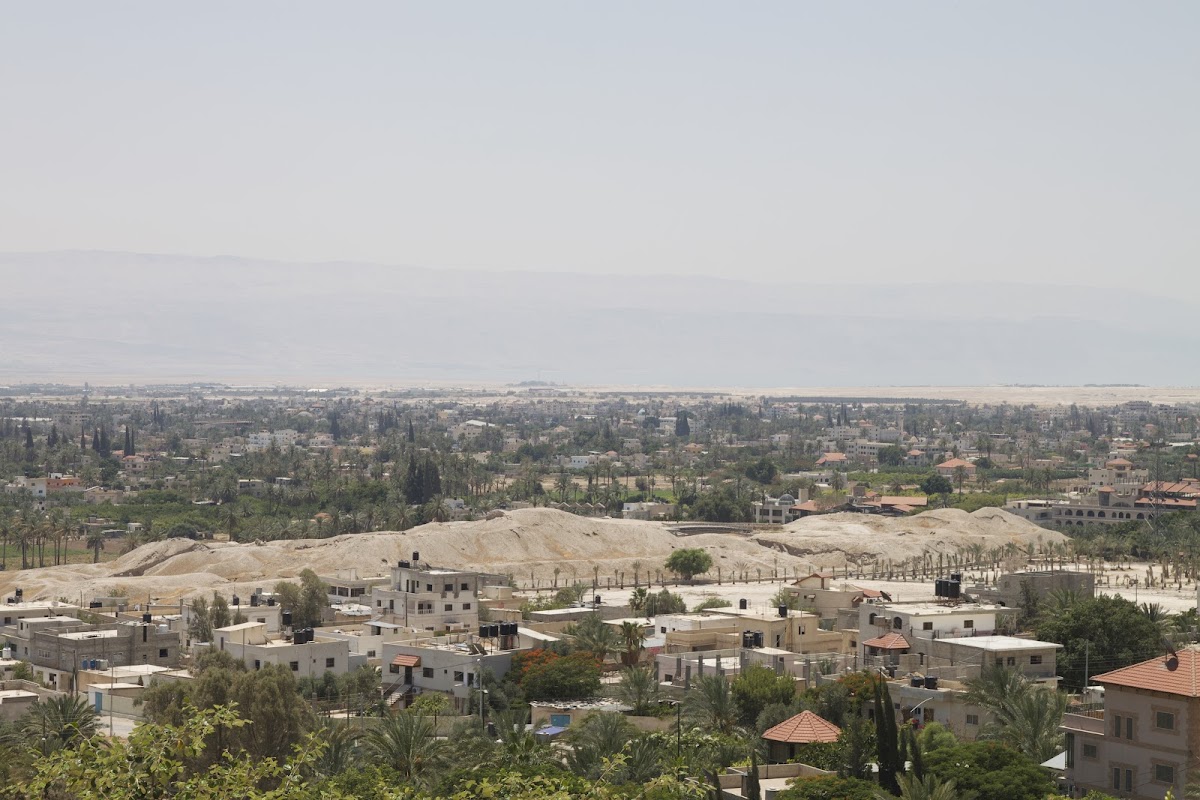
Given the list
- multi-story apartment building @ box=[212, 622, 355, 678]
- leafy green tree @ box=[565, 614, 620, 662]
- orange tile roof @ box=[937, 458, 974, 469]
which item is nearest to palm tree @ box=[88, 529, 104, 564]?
multi-story apartment building @ box=[212, 622, 355, 678]

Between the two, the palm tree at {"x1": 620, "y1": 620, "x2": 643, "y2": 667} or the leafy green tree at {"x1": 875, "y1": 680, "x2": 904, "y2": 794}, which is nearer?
the leafy green tree at {"x1": 875, "y1": 680, "x2": 904, "y2": 794}

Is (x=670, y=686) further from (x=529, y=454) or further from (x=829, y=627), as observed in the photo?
(x=529, y=454)

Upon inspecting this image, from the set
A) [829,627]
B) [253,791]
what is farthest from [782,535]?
[253,791]

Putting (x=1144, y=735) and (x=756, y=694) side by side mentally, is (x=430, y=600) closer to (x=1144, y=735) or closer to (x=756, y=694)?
(x=756, y=694)

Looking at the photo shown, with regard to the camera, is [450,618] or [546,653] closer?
[546,653]

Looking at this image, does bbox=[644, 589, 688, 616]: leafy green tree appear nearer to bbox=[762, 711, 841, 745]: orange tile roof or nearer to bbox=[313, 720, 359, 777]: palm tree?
bbox=[762, 711, 841, 745]: orange tile roof

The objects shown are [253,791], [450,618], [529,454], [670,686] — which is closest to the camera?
[253,791]

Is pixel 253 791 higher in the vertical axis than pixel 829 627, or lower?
higher
